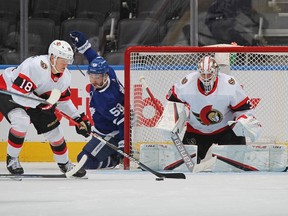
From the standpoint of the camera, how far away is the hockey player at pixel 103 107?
6059mm

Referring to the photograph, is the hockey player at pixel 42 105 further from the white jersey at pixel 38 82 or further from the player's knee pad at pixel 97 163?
the player's knee pad at pixel 97 163

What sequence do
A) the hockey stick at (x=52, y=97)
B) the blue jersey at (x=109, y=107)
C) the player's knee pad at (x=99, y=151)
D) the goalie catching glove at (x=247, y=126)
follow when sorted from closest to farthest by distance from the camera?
the hockey stick at (x=52, y=97) → the goalie catching glove at (x=247, y=126) → the blue jersey at (x=109, y=107) → the player's knee pad at (x=99, y=151)

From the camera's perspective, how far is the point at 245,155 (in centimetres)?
568

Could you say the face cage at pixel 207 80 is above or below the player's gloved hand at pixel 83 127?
above

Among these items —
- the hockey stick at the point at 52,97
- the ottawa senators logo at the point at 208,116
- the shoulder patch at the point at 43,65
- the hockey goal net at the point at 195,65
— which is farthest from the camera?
the hockey goal net at the point at 195,65

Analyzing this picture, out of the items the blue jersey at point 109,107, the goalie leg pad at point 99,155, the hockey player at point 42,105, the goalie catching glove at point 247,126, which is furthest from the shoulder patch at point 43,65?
the goalie catching glove at point 247,126

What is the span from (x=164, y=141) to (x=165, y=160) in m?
0.36

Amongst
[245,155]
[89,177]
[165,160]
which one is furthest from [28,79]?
[245,155]

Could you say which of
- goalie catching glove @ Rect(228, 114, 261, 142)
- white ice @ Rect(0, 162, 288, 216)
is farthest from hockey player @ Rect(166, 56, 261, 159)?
white ice @ Rect(0, 162, 288, 216)

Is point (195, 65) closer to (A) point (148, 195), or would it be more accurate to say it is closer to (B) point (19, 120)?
(B) point (19, 120)

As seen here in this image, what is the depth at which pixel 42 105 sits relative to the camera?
17.7 feet

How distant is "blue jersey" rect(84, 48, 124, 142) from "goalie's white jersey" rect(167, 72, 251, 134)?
1.58 feet

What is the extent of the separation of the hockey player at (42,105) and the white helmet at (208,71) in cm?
81

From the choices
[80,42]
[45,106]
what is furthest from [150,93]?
[45,106]
